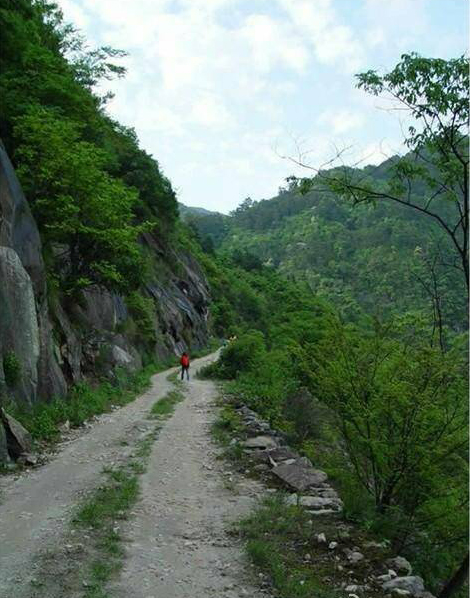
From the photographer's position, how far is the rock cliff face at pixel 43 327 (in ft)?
40.4

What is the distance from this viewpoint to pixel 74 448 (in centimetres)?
1134

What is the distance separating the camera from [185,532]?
6867 mm

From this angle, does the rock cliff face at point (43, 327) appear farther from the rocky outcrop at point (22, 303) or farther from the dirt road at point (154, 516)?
the dirt road at point (154, 516)

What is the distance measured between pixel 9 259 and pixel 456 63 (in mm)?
10578

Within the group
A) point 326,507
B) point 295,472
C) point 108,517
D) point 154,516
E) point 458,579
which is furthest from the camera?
point 295,472

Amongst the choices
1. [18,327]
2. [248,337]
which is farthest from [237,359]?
[18,327]

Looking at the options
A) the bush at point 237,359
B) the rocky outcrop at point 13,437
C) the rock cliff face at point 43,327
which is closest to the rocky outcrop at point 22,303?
the rock cliff face at point 43,327

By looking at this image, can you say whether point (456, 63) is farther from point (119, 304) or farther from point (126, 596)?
point (119, 304)

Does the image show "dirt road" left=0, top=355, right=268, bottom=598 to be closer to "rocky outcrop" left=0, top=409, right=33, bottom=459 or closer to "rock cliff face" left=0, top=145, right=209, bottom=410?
"rocky outcrop" left=0, top=409, right=33, bottom=459

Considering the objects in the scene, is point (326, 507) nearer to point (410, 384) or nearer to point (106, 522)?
point (410, 384)

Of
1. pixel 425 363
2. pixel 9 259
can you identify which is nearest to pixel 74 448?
pixel 9 259

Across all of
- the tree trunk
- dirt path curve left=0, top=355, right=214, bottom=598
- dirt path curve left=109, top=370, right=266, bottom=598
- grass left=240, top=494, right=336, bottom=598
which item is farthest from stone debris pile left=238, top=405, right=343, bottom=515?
dirt path curve left=0, top=355, right=214, bottom=598

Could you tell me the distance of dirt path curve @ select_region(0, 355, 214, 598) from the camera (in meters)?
5.48

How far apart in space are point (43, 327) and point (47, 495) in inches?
299
